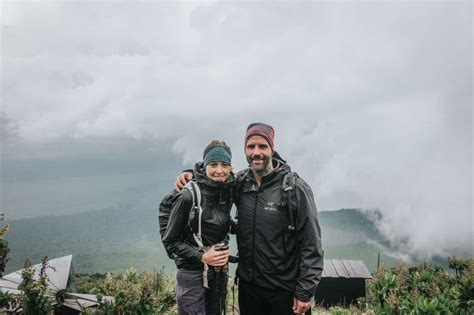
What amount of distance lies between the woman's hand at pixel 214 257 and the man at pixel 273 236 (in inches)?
18.1

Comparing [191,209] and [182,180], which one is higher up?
[182,180]

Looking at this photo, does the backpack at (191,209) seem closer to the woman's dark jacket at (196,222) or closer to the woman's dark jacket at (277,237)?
the woman's dark jacket at (196,222)

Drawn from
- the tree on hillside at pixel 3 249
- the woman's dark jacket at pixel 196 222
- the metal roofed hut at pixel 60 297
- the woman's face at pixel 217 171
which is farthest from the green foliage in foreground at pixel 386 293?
the woman's face at pixel 217 171

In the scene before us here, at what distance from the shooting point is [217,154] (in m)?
3.68

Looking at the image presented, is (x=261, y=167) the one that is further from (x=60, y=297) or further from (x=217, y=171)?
(x=60, y=297)

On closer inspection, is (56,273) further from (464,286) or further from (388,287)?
(464,286)

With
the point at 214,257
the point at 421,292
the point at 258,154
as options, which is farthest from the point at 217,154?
the point at 421,292

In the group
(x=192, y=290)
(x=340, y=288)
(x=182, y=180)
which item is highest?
(x=182, y=180)

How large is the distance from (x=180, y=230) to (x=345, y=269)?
7922mm

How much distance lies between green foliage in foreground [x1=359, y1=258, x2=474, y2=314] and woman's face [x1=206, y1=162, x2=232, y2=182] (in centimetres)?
524

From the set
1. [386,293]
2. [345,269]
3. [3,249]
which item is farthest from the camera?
[345,269]

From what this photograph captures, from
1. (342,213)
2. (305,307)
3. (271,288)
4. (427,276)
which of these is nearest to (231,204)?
(271,288)

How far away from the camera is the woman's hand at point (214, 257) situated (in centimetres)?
348

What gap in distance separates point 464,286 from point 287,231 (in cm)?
582
